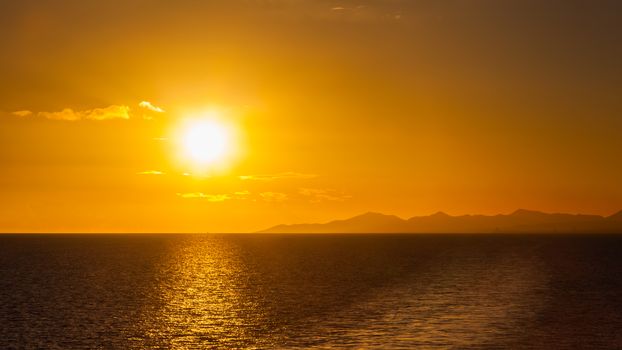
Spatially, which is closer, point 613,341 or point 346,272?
point 613,341

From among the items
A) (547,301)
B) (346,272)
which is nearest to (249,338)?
(547,301)

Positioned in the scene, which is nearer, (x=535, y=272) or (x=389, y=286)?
(x=389, y=286)

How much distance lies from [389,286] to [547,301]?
106ft

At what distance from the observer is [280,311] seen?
290ft

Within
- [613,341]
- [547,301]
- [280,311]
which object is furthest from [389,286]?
[613,341]

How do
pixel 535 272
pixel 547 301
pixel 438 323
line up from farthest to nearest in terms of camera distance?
pixel 535 272
pixel 547 301
pixel 438 323

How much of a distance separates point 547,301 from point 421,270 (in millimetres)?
66614

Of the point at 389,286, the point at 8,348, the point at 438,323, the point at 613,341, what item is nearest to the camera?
the point at 8,348

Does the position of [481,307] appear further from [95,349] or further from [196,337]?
[95,349]

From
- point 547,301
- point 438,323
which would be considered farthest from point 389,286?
point 438,323

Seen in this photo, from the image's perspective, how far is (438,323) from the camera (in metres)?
75.8

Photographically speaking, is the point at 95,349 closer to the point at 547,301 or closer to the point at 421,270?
the point at 547,301

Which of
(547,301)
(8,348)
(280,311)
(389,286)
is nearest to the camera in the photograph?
(8,348)

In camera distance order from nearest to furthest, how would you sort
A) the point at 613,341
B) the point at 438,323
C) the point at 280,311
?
the point at 613,341 < the point at 438,323 < the point at 280,311
